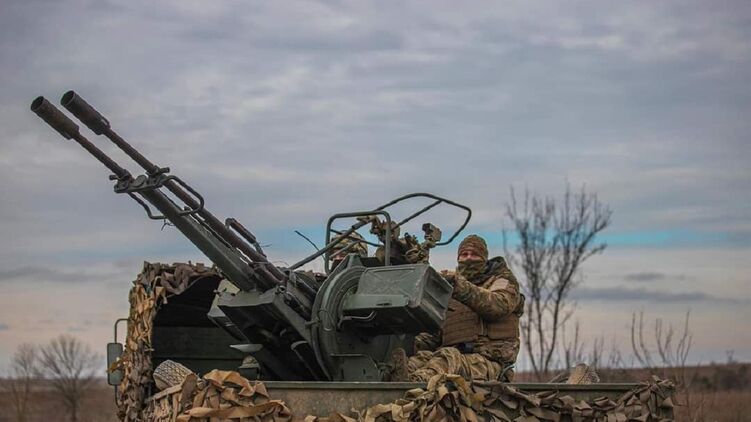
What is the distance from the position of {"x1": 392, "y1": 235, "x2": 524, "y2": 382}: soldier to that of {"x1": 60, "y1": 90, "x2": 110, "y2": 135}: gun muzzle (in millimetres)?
2782

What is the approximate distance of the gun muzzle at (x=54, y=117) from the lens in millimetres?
8227

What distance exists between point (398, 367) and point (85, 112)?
297 cm

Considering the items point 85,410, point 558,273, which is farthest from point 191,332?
point 85,410

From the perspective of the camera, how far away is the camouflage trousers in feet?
29.5

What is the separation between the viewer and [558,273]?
2298 cm

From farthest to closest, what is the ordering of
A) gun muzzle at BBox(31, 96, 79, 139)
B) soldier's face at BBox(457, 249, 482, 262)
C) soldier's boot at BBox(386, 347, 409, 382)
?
soldier's face at BBox(457, 249, 482, 262) → soldier's boot at BBox(386, 347, 409, 382) → gun muzzle at BBox(31, 96, 79, 139)

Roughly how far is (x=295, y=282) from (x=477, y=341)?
1.79 m

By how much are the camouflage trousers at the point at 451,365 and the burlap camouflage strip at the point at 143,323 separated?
2.65 metres

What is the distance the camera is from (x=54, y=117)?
8.30m

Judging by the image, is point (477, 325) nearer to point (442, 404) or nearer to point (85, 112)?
point (442, 404)

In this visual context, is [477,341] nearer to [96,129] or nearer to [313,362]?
[313,362]

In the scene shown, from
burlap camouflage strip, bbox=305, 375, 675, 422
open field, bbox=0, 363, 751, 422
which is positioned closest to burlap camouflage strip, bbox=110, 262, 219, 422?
burlap camouflage strip, bbox=305, 375, 675, 422

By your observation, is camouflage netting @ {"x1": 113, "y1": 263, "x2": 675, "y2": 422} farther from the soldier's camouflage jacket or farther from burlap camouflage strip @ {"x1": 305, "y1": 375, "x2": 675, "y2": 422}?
the soldier's camouflage jacket

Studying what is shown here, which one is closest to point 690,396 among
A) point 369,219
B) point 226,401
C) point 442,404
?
point 369,219
